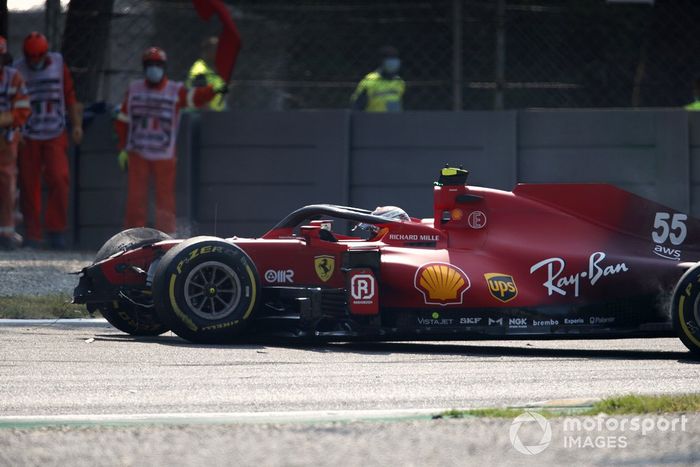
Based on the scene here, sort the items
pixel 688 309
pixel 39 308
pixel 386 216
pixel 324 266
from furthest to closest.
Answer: pixel 39 308 → pixel 386 216 → pixel 324 266 → pixel 688 309

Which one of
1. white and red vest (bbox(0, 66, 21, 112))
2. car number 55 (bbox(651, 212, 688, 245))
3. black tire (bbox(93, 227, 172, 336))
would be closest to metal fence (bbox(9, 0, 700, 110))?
white and red vest (bbox(0, 66, 21, 112))

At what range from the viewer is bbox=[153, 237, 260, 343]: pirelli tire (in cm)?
806

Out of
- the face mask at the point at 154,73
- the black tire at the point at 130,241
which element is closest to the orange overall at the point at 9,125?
the face mask at the point at 154,73

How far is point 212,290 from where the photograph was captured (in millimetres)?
8133

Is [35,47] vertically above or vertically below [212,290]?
above

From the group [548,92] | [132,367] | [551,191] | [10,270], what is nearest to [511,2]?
[548,92]

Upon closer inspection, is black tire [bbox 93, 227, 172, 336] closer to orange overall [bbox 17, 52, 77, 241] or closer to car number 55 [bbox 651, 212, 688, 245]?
car number 55 [bbox 651, 212, 688, 245]

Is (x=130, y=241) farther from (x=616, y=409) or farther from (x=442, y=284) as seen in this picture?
(x=616, y=409)

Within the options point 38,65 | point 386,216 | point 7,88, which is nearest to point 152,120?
point 38,65

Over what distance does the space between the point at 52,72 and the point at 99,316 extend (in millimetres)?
4676

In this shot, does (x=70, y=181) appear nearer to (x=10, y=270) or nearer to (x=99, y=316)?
(x=10, y=270)

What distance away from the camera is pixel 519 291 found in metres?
7.95

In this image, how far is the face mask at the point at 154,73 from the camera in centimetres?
1359
